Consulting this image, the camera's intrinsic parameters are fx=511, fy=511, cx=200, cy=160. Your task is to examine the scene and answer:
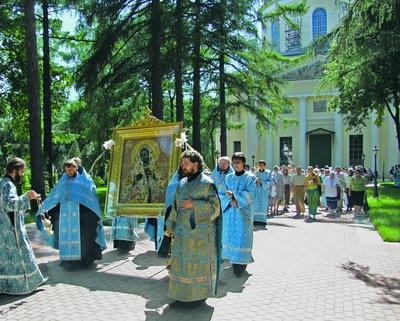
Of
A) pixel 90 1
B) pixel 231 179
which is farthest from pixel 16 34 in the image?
pixel 231 179

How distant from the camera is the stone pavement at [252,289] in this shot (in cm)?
611

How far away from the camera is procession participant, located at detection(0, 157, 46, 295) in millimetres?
6648

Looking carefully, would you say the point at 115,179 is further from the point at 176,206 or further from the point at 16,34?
the point at 16,34

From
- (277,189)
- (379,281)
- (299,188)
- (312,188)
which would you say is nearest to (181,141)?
(379,281)

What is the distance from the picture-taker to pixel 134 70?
53.2ft

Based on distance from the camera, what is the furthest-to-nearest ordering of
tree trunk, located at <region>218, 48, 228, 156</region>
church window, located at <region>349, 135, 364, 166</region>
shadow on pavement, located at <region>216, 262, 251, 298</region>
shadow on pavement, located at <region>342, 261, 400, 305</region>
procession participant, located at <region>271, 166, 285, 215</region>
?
church window, located at <region>349, 135, 364, 166</region> → tree trunk, located at <region>218, 48, 228, 156</region> → procession participant, located at <region>271, 166, 285, 215</region> → shadow on pavement, located at <region>216, 262, 251, 298</region> → shadow on pavement, located at <region>342, 261, 400, 305</region>

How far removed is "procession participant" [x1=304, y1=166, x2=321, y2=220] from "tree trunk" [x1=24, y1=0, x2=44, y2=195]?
866cm

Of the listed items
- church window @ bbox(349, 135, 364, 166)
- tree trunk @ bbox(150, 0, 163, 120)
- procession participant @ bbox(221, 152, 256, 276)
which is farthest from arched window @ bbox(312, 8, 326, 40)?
procession participant @ bbox(221, 152, 256, 276)

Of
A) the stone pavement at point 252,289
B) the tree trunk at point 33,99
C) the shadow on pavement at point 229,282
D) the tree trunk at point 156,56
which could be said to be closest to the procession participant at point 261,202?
the stone pavement at point 252,289

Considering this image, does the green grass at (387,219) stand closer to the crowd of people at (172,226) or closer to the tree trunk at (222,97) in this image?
the crowd of people at (172,226)

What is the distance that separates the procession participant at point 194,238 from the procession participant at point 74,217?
8.93ft

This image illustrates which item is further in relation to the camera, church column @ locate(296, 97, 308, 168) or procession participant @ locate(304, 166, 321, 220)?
church column @ locate(296, 97, 308, 168)

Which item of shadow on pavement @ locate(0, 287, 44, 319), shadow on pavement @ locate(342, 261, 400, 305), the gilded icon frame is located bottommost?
shadow on pavement @ locate(342, 261, 400, 305)

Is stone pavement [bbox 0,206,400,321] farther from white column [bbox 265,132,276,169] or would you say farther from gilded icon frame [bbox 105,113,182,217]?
white column [bbox 265,132,276,169]
